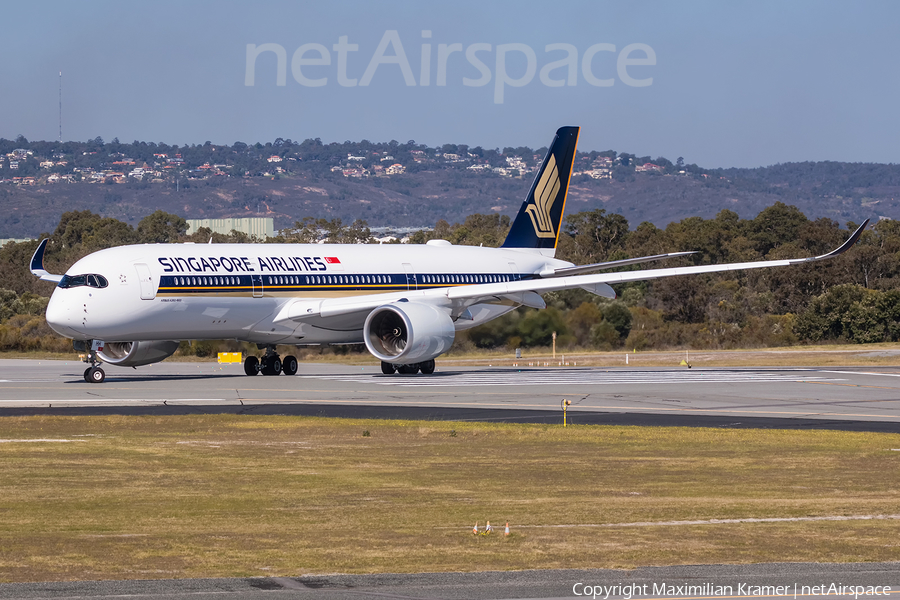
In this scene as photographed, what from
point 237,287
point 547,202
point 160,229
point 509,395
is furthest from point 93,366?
point 160,229

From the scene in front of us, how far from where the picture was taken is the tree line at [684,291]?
57.2m

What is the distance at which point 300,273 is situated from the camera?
39.8m

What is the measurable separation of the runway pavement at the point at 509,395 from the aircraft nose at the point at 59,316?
5.92 feet

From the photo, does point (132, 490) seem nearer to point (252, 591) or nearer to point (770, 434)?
point (252, 591)

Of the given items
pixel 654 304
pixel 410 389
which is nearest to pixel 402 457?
pixel 410 389

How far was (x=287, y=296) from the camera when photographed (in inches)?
1549

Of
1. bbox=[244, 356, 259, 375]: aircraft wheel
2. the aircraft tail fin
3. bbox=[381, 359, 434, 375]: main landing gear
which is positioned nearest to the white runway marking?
bbox=[381, 359, 434, 375]: main landing gear

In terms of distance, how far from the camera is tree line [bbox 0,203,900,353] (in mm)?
57250

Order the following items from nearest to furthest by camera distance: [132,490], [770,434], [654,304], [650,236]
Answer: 1. [132,490]
2. [770,434]
3. [654,304]
4. [650,236]

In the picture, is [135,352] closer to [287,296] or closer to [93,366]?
[93,366]

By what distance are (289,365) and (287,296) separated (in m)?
4.01

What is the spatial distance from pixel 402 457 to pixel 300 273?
21.1 meters

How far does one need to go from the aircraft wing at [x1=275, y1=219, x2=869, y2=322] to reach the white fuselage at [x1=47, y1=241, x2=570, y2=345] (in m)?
0.44

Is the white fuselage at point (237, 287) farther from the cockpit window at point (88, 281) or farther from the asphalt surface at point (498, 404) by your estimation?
the asphalt surface at point (498, 404)
